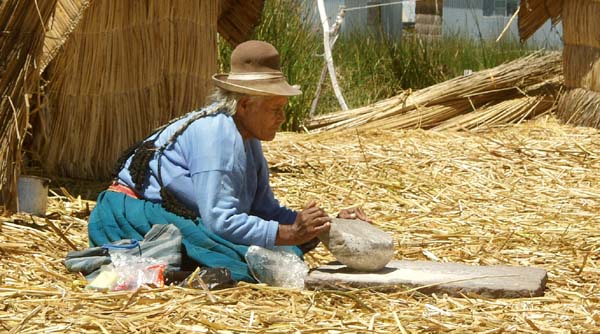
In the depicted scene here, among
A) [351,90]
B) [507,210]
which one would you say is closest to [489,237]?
[507,210]

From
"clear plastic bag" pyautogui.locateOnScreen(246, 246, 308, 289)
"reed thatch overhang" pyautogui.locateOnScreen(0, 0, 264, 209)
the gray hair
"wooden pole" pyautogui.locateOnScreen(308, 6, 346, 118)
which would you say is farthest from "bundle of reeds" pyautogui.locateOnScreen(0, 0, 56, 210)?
"wooden pole" pyautogui.locateOnScreen(308, 6, 346, 118)

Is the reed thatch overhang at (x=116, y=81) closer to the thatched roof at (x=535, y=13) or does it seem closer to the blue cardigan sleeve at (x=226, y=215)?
the blue cardigan sleeve at (x=226, y=215)

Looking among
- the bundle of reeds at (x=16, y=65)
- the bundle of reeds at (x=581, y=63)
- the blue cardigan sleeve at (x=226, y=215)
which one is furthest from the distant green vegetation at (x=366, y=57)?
the blue cardigan sleeve at (x=226, y=215)

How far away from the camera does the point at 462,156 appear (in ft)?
24.3

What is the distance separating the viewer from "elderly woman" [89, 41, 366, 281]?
3924mm

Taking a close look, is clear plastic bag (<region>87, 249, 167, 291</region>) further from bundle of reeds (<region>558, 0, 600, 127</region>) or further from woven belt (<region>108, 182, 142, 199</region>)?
bundle of reeds (<region>558, 0, 600, 127</region>)

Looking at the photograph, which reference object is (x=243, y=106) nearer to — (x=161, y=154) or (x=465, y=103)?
(x=161, y=154)

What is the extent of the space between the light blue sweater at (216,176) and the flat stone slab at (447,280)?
241 mm

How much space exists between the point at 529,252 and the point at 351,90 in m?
7.39

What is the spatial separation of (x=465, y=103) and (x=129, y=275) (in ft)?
17.8

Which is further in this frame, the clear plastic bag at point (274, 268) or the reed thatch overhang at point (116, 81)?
the reed thatch overhang at point (116, 81)

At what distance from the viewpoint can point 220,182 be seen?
3.90 metres

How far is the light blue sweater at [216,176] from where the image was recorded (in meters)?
3.91

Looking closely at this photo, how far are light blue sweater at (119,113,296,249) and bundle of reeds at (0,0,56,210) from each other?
1.07m
